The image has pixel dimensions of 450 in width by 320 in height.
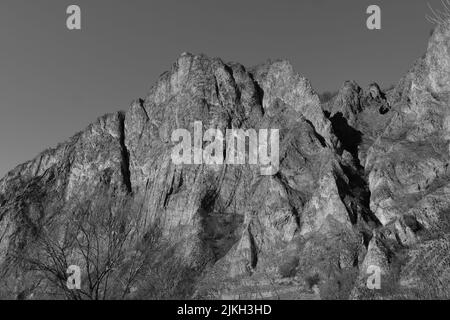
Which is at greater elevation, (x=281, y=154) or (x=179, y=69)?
(x=179, y=69)

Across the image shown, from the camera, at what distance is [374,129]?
301 feet

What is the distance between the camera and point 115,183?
103500mm

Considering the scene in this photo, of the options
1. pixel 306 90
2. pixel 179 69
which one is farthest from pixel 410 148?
pixel 179 69

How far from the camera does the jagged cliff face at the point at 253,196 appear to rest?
55406mm

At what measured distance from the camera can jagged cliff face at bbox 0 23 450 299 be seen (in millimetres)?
55406

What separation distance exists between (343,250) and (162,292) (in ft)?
78.0

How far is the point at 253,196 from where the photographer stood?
3287 inches

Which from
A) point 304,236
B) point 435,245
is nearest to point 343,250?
point 304,236

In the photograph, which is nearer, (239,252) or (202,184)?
(239,252)

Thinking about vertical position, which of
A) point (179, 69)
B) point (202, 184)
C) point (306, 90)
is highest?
point (179, 69)
